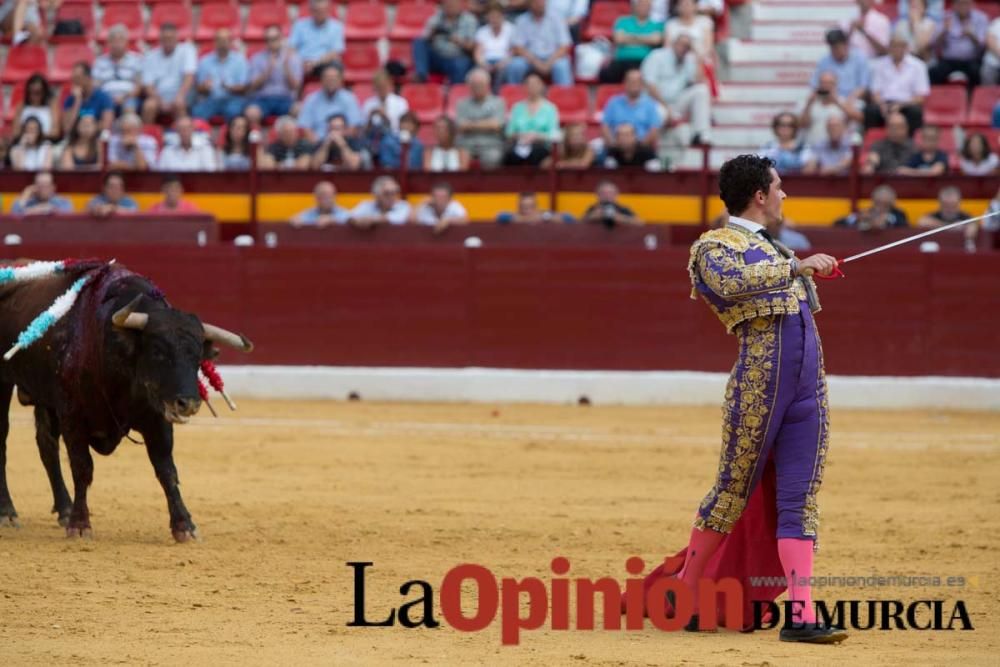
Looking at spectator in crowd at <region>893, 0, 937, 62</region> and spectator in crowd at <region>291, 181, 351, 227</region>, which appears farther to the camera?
spectator in crowd at <region>893, 0, 937, 62</region>

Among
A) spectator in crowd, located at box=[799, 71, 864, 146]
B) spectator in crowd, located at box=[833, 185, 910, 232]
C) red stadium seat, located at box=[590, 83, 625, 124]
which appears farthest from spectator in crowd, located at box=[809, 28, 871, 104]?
red stadium seat, located at box=[590, 83, 625, 124]

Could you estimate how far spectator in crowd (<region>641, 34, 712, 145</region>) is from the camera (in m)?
14.4

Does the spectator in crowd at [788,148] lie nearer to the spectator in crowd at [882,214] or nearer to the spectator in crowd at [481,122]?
the spectator in crowd at [882,214]

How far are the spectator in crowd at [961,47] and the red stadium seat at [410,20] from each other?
4564 millimetres

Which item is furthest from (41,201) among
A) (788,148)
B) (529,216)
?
(788,148)

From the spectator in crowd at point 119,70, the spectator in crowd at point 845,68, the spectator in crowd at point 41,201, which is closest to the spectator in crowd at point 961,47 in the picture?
the spectator in crowd at point 845,68

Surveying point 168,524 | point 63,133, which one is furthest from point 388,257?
point 168,524

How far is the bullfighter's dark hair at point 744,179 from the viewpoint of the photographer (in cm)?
536

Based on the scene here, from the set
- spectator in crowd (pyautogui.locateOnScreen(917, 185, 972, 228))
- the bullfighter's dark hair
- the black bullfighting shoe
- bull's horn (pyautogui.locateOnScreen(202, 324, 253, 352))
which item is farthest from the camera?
spectator in crowd (pyautogui.locateOnScreen(917, 185, 972, 228))

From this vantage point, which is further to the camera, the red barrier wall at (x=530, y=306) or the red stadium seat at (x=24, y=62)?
the red stadium seat at (x=24, y=62)

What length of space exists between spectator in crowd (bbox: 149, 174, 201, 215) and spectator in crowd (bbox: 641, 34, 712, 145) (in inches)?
151

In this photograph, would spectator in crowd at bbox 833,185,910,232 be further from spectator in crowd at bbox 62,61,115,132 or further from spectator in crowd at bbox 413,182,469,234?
spectator in crowd at bbox 62,61,115,132

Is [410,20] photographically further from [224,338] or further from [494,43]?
[224,338]

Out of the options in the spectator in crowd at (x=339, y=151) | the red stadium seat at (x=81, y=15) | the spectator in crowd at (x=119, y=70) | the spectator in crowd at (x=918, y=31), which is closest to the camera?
the spectator in crowd at (x=339, y=151)
